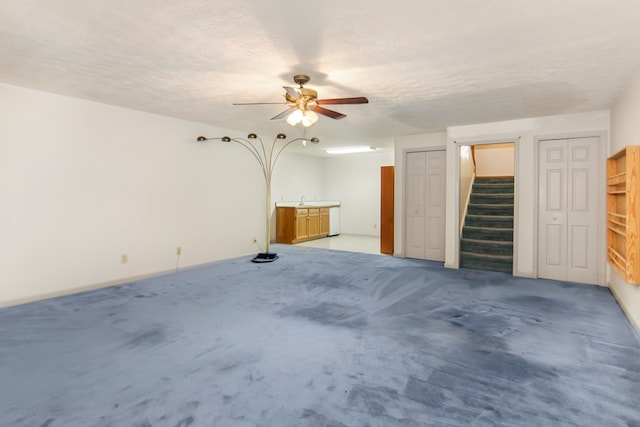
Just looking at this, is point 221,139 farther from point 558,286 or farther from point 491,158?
point 491,158

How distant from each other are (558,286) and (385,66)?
3.86 meters

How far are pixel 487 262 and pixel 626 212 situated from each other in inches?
100

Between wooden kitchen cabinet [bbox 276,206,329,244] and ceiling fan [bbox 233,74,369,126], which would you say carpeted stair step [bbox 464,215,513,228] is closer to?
wooden kitchen cabinet [bbox 276,206,329,244]

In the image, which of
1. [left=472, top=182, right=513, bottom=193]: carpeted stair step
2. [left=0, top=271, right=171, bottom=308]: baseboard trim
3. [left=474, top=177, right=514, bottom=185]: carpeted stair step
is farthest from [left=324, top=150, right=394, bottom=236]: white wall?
[left=0, top=271, right=171, bottom=308]: baseboard trim

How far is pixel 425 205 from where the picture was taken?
6.57m

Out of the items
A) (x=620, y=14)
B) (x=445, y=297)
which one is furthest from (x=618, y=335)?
(x=620, y=14)

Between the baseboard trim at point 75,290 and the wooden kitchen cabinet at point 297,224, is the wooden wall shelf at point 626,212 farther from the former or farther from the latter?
the wooden kitchen cabinet at point 297,224

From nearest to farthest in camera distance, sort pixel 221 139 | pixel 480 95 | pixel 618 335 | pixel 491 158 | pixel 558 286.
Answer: pixel 618 335, pixel 480 95, pixel 558 286, pixel 221 139, pixel 491 158

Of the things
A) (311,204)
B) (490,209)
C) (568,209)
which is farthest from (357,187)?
(568,209)

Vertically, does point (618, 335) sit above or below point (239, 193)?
below

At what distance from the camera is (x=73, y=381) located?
7.34ft

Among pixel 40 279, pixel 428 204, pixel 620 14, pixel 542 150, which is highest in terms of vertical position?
pixel 620 14

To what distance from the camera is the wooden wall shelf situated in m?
3.08

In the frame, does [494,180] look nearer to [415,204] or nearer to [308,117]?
[415,204]
